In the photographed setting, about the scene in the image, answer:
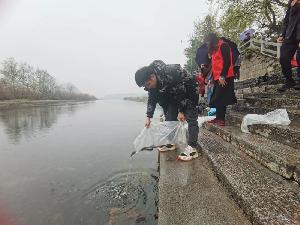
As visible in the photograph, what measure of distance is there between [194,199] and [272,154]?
35.4 inches

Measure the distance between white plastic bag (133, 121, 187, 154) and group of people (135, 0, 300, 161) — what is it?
11 cm

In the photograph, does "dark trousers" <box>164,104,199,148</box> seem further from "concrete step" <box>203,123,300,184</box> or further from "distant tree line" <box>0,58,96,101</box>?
"distant tree line" <box>0,58,96,101</box>

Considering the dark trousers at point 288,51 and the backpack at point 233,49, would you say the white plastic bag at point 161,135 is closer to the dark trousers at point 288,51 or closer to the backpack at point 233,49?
the backpack at point 233,49

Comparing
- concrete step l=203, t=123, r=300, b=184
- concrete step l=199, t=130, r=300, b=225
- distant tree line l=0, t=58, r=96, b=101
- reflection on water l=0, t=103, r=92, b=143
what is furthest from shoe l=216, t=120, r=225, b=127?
distant tree line l=0, t=58, r=96, b=101

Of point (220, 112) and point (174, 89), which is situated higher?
point (174, 89)

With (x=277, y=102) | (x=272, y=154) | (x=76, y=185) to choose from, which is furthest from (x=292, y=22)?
(x=76, y=185)

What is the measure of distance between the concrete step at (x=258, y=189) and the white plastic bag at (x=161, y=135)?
3.45 ft

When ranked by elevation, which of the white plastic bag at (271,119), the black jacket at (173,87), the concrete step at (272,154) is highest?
the black jacket at (173,87)

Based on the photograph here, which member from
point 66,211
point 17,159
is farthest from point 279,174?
point 17,159

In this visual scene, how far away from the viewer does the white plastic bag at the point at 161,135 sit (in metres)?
3.95

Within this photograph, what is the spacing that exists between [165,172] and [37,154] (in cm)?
491

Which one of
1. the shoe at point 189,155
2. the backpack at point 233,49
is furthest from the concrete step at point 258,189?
the backpack at point 233,49

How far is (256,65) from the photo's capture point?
1475 cm

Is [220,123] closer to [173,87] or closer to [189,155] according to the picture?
[189,155]
